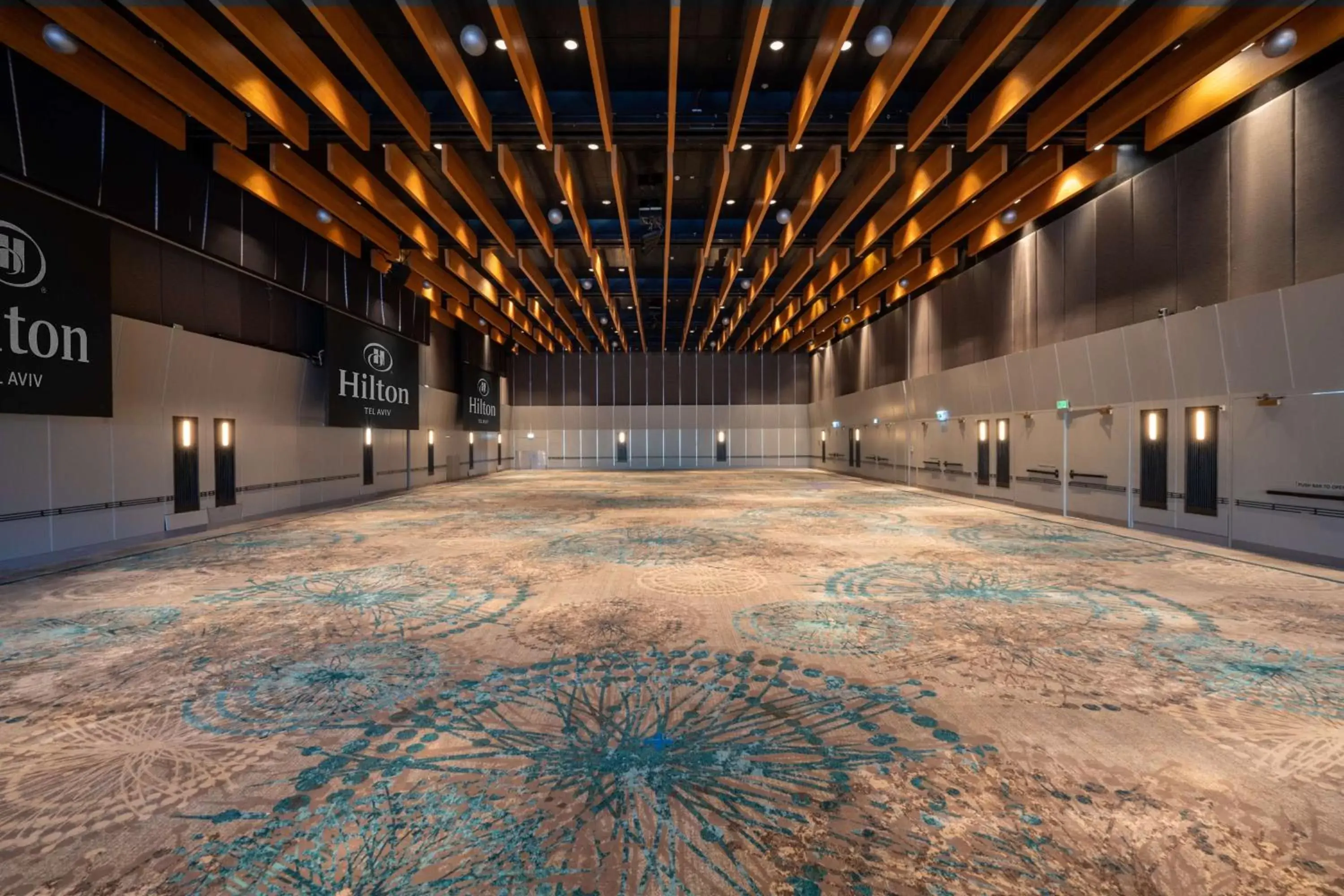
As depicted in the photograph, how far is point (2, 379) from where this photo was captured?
22.8ft

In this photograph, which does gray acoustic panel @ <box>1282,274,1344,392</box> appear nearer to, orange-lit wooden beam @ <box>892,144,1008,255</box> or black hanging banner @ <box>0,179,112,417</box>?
orange-lit wooden beam @ <box>892,144,1008,255</box>

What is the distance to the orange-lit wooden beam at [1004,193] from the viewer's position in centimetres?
982

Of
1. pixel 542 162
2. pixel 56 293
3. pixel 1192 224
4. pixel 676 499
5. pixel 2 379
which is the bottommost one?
pixel 676 499

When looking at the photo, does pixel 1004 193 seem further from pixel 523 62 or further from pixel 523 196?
pixel 523 196

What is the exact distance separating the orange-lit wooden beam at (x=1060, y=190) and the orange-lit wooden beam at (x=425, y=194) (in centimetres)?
1190

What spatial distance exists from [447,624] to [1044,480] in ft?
43.6

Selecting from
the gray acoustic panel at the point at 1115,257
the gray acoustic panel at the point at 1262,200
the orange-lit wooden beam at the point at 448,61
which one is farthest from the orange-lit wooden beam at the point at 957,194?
the orange-lit wooden beam at the point at 448,61

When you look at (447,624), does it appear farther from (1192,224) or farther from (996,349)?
(996,349)

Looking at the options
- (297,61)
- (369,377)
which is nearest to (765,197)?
(297,61)

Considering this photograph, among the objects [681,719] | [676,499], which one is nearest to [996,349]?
[676,499]

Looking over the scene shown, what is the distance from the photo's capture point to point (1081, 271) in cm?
1145

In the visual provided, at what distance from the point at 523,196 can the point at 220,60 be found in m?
4.96

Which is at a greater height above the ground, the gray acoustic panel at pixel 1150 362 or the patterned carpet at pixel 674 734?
the gray acoustic panel at pixel 1150 362

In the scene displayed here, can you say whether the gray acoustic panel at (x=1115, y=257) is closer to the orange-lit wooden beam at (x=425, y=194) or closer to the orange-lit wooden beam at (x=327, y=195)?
the orange-lit wooden beam at (x=425, y=194)
